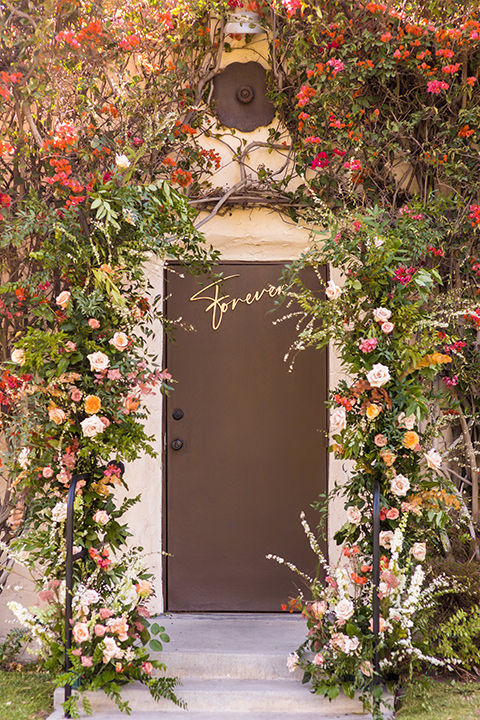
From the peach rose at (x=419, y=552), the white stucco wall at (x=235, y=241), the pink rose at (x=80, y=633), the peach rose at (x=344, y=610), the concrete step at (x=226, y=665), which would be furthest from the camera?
the white stucco wall at (x=235, y=241)

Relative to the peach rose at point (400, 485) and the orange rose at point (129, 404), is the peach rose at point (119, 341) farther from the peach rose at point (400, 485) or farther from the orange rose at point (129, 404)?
the peach rose at point (400, 485)

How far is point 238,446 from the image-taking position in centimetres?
382

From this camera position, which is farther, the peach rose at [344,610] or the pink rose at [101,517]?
the pink rose at [101,517]

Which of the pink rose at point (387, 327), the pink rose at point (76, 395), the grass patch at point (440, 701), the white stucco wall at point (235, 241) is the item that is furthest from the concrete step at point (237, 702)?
the pink rose at point (387, 327)

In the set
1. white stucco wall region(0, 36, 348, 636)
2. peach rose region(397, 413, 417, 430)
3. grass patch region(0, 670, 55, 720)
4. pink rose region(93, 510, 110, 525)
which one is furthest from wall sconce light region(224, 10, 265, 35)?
grass patch region(0, 670, 55, 720)

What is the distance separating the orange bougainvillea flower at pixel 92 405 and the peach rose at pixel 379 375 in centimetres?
119

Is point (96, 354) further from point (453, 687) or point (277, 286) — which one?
point (453, 687)

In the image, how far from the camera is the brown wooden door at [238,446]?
3.77 metres

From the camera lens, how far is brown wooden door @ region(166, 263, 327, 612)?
3766 mm

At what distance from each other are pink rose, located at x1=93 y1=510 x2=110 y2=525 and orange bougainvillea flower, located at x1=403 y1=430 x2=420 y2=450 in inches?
54.0

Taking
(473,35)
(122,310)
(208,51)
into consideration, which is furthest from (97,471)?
(473,35)

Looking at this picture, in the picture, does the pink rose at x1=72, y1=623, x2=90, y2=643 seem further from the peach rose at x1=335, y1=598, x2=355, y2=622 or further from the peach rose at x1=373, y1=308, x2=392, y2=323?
the peach rose at x1=373, y1=308, x2=392, y2=323

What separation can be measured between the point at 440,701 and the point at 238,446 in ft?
5.53

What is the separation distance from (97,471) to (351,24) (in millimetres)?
2735
